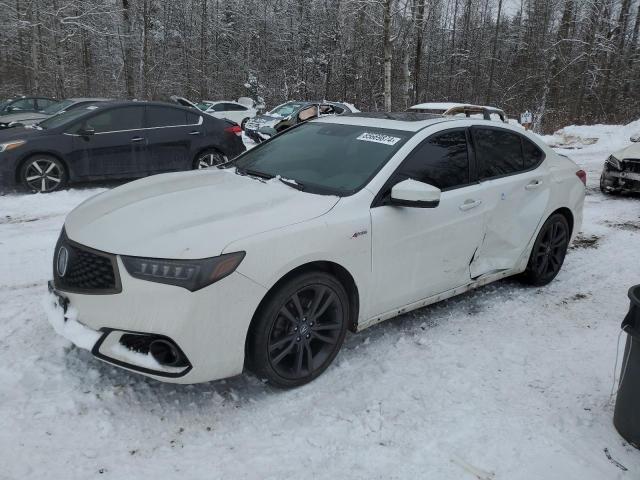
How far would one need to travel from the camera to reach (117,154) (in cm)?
844

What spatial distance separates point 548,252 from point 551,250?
0.23ft

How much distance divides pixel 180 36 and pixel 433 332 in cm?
4467

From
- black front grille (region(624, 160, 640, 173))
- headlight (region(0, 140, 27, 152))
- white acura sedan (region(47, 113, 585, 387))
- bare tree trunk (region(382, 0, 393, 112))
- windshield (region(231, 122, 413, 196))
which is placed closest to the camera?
white acura sedan (region(47, 113, 585, 387))

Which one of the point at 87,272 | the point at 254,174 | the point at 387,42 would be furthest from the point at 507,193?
the point at 387,42

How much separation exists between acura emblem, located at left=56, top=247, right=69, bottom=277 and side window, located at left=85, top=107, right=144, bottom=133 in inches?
233

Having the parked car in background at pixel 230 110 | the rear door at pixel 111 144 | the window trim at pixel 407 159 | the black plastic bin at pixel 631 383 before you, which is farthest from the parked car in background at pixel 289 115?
the black plastic bin at pixel 631 383

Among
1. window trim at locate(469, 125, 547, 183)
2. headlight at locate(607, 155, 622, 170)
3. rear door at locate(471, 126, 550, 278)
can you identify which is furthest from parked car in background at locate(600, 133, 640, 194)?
rear door at locate(471, 126, 550, 278)

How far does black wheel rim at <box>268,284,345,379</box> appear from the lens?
295 centimetres

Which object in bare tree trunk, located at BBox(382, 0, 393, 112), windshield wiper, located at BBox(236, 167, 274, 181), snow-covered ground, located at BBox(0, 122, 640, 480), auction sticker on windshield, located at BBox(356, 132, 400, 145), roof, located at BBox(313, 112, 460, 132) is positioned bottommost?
snow-covered ground, located at BBox(0, 122, 640, 480)

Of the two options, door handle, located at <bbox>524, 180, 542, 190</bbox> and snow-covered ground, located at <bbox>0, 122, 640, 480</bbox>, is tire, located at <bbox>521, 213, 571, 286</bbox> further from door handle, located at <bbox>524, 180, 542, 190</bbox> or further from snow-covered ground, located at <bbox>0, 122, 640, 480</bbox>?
snow-covered ground, located at <bbox>0, 122, 640, 480</bbox>

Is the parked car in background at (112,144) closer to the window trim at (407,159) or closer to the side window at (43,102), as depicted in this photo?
the window trim at (407,159)

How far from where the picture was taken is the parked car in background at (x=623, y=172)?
923cm

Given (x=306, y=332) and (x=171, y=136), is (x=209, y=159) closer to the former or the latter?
(x=171, y=136)

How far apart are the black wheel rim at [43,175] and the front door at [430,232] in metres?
6.49
